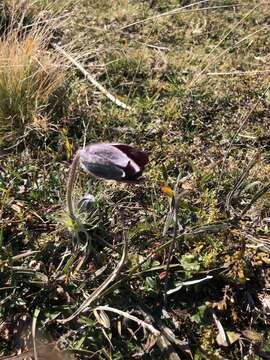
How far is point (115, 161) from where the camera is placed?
1.18 m

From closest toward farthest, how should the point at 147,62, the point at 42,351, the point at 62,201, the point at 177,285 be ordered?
1. the point at 42,351
2. the point at 177,285
3. the point at 62,201
4. the point at 147,62

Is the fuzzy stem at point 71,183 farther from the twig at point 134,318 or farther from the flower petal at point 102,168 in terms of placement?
the twig at point 134,318

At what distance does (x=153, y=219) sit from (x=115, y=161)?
0.41m

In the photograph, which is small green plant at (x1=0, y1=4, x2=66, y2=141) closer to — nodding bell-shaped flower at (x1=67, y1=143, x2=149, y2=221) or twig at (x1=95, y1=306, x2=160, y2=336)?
nodding bell-shaped flower at (x1=67, y1=143, x2=149, y2=221)

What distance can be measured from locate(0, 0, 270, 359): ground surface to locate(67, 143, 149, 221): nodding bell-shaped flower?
0.15 meters

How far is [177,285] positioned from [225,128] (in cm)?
71

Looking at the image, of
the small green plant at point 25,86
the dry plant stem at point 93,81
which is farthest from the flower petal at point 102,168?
the dry plant stem at point 93,81

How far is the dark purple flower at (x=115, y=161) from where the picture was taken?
1.17m

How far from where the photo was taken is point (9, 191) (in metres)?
1.53

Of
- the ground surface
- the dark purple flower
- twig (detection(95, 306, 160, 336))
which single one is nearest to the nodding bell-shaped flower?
the dark purple flower

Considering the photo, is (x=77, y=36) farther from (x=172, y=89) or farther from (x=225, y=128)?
(x=225, y=128)

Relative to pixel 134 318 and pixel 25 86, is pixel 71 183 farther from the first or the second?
pixel 25 86

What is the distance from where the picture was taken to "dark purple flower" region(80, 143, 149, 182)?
1.17 metres

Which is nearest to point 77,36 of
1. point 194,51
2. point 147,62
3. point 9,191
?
point 147,62
